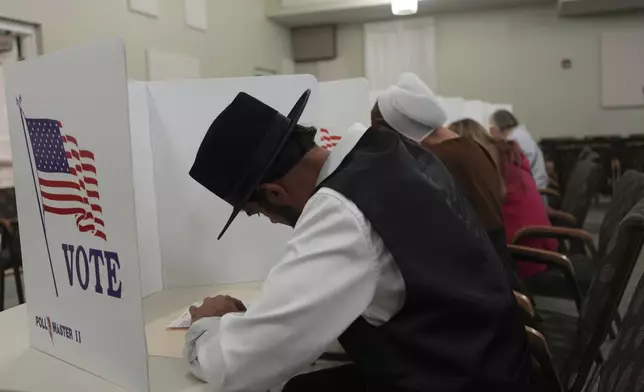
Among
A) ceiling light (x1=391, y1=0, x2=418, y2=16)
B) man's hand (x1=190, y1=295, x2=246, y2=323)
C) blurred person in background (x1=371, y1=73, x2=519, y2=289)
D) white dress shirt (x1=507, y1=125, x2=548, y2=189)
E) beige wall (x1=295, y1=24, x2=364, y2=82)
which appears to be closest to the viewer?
man's hand (x1=190, y1=295, x2=246, y2=323)

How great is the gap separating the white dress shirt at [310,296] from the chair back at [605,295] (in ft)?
1.59

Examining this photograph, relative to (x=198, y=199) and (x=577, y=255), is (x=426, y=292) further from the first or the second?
(x=577, y=255)

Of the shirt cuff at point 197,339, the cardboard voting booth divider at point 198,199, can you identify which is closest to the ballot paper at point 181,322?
the shirt cuff at point 197,339

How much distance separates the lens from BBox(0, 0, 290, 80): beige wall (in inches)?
177

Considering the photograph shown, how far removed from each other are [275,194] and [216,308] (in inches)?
12.3

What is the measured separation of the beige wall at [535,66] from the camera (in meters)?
7.95

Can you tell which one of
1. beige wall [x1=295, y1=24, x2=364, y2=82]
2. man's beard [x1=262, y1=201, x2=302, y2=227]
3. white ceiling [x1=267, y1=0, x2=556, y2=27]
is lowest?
man's beard [x1=262, y1=201, x2=302, y2=227]

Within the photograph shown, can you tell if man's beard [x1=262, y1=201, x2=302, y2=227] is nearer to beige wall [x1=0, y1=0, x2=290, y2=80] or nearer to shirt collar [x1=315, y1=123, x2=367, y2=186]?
shirt collar [x1=315, y1=123, x2=367, y2=186]

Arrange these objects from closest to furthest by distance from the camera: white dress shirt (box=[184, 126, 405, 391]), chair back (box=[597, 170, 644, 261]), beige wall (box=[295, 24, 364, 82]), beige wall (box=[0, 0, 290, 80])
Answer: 1. white dress shirt (box=[184, 126, 405, 391])
2. chair back (box=[597, 170, 644, 261])
3. beige wall (box=[0, 0, 290, 80])
4. beige wall (box=[295, 24, 364, 82])

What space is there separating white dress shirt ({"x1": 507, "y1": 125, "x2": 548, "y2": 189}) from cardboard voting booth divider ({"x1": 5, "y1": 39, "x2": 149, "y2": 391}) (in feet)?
11.8

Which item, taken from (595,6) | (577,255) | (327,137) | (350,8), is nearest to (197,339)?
(327,137)

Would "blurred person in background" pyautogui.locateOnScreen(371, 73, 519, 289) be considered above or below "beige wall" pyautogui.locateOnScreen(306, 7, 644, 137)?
below

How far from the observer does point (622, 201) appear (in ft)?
5.56

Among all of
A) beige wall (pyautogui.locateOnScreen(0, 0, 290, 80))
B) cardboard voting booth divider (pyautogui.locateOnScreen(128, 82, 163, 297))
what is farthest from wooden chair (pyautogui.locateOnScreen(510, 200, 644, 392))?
beige wall (pyautogui.locateOnScreen(0, 0, 290, 80))
